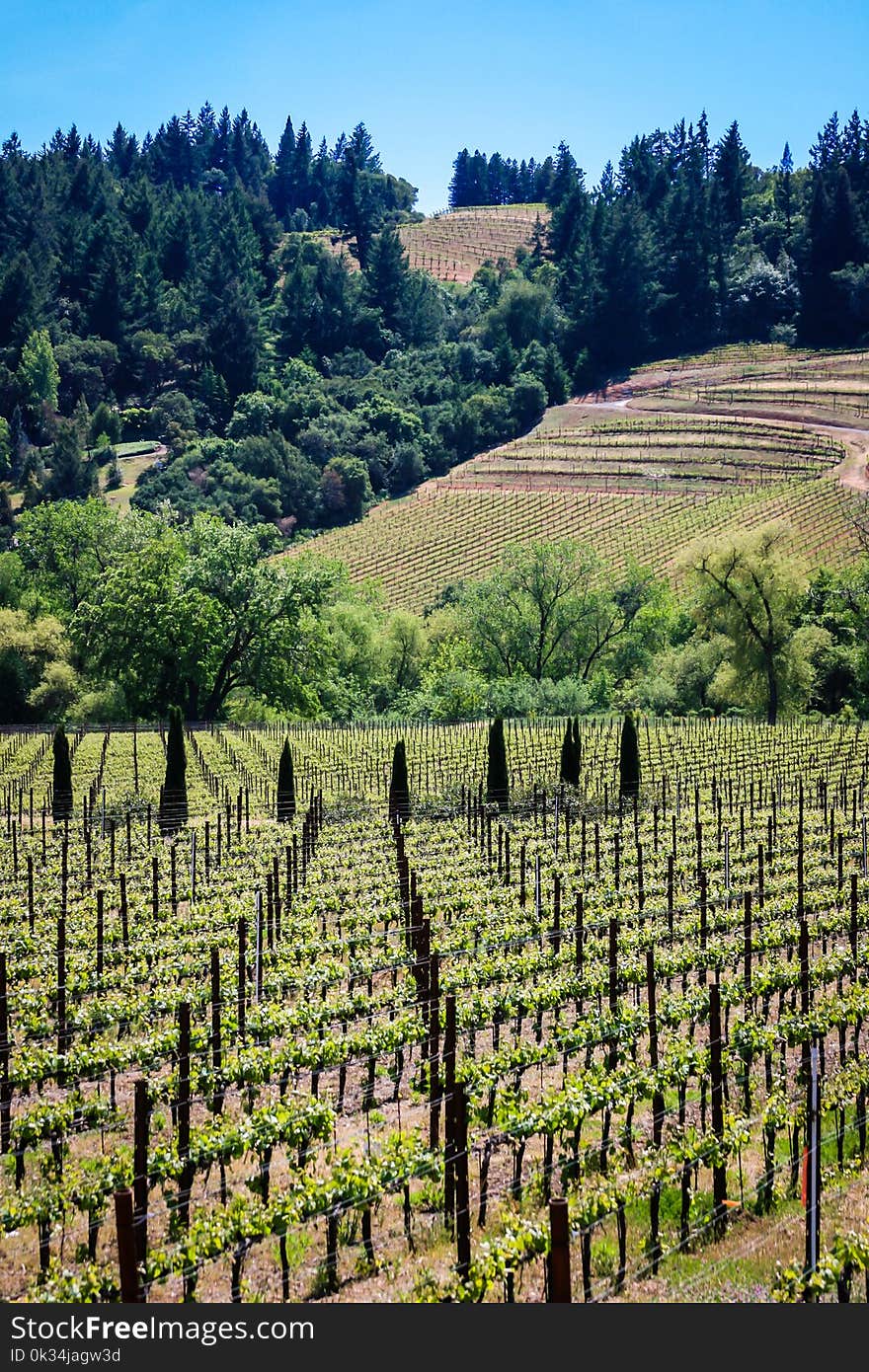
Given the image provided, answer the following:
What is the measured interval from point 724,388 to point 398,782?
99951mm

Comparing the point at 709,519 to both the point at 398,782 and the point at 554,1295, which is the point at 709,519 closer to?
the point at 398,782

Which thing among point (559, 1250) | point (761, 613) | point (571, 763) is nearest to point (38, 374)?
point (761, 613)

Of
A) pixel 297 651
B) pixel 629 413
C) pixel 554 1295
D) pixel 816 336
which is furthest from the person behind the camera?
pixel 816 336

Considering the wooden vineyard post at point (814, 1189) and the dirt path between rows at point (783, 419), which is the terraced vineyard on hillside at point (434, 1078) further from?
the dirt path between rows at point (783, 419)

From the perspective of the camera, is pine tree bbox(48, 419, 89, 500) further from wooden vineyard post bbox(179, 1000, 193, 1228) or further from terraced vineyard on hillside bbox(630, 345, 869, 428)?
wooden vineyard post bbox(179, 1000, 193, 1228)

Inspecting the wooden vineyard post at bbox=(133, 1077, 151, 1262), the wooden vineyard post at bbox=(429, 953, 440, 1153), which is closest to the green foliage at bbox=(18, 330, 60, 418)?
the wooden vineyard post at bbox=(429, 953, 440, 1153)

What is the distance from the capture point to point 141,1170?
980 cm

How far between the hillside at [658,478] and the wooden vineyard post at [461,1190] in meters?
77.2

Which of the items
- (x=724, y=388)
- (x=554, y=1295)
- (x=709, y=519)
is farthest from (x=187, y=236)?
(x=554, y=1295)

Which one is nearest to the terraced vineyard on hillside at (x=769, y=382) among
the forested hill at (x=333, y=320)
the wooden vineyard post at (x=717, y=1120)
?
the forested hill at (x=333, y=320)

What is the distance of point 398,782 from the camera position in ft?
111

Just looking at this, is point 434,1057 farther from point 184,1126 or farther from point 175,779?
point 175,779

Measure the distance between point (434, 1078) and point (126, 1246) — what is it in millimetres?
4314

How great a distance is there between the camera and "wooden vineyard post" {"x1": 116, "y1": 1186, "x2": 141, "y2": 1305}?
7961mm
